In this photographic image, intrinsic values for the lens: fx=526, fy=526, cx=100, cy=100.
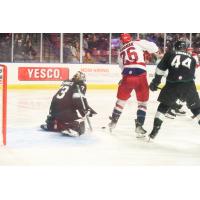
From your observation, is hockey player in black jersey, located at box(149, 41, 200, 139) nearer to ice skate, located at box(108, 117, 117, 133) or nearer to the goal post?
ice skate, located at box(108, 117, 117, 133)

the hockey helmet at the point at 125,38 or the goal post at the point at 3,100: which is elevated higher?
the hockey helmet at the point at 125,38

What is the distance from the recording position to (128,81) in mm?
2621

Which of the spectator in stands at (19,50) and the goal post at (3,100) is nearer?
the goal post at (3,100)

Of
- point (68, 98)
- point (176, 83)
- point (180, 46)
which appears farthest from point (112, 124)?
point (180, 46)

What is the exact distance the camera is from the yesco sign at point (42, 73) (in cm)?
260

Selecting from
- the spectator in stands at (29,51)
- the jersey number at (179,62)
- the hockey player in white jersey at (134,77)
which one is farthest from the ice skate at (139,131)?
the spectator in stands at (29,51)

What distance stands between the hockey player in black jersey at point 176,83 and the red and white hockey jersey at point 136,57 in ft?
0.27

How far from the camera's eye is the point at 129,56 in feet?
8.72

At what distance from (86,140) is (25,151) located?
0.97 feet

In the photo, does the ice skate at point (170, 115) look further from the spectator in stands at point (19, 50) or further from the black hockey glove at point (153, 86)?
the spectator in stands at point (19, 50)

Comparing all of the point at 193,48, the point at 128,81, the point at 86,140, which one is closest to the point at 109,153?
the point at 86,140

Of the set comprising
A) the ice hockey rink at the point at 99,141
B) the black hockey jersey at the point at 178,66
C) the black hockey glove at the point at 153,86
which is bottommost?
the ice hockey rink at the point at 99,141

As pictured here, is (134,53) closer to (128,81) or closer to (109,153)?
(128,81)

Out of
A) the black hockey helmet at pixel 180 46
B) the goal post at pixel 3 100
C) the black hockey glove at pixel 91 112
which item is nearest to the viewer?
the goal post at pixel 3 100
